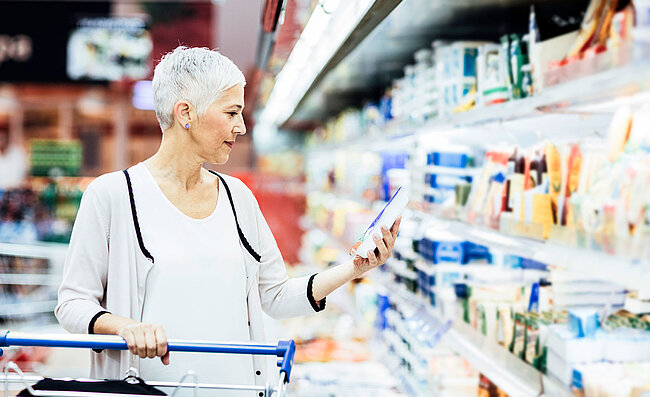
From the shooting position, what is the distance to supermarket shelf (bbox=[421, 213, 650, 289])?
1358 millimetres

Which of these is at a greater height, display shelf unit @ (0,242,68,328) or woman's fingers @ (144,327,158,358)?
woman's fingers @ (144,327,158,358)

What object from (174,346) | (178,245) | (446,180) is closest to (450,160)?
(446,180)

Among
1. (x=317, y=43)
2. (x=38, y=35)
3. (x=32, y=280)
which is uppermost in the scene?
(x=38, y=35)

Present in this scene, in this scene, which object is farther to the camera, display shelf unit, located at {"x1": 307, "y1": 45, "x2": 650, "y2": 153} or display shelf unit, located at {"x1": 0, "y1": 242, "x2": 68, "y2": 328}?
display shelf unit, located at {"x1": 0, "y1": 242, "x2": 68, "y2": 328}

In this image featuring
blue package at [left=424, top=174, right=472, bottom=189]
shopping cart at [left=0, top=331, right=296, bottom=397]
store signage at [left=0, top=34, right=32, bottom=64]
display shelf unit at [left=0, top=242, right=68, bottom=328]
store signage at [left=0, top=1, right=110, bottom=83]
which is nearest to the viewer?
shopping cart at [left=0, top=331, right=296, bottom=397]

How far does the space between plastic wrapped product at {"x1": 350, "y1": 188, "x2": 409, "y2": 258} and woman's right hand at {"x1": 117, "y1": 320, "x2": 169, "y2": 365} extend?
54 cm

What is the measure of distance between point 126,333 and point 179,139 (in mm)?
540

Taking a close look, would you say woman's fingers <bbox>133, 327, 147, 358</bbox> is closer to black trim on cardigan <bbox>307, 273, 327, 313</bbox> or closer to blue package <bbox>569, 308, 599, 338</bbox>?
black trim on cardigan <bbox>307, 273, 327, 313</bbox>

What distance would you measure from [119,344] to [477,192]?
57.7 inches

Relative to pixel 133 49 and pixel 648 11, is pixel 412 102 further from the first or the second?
pixel 133 49

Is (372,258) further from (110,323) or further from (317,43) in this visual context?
(317,43)

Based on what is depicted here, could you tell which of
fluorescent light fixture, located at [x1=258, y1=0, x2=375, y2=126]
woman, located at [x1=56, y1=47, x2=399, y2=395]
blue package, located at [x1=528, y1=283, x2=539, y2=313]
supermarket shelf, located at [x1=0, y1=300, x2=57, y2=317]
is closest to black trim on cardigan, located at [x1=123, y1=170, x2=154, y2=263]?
woman, located at [x1=56, y1=47, x2=399, y2=395]

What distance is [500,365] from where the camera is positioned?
7.12 feet

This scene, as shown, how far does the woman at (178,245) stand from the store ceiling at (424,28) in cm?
81
